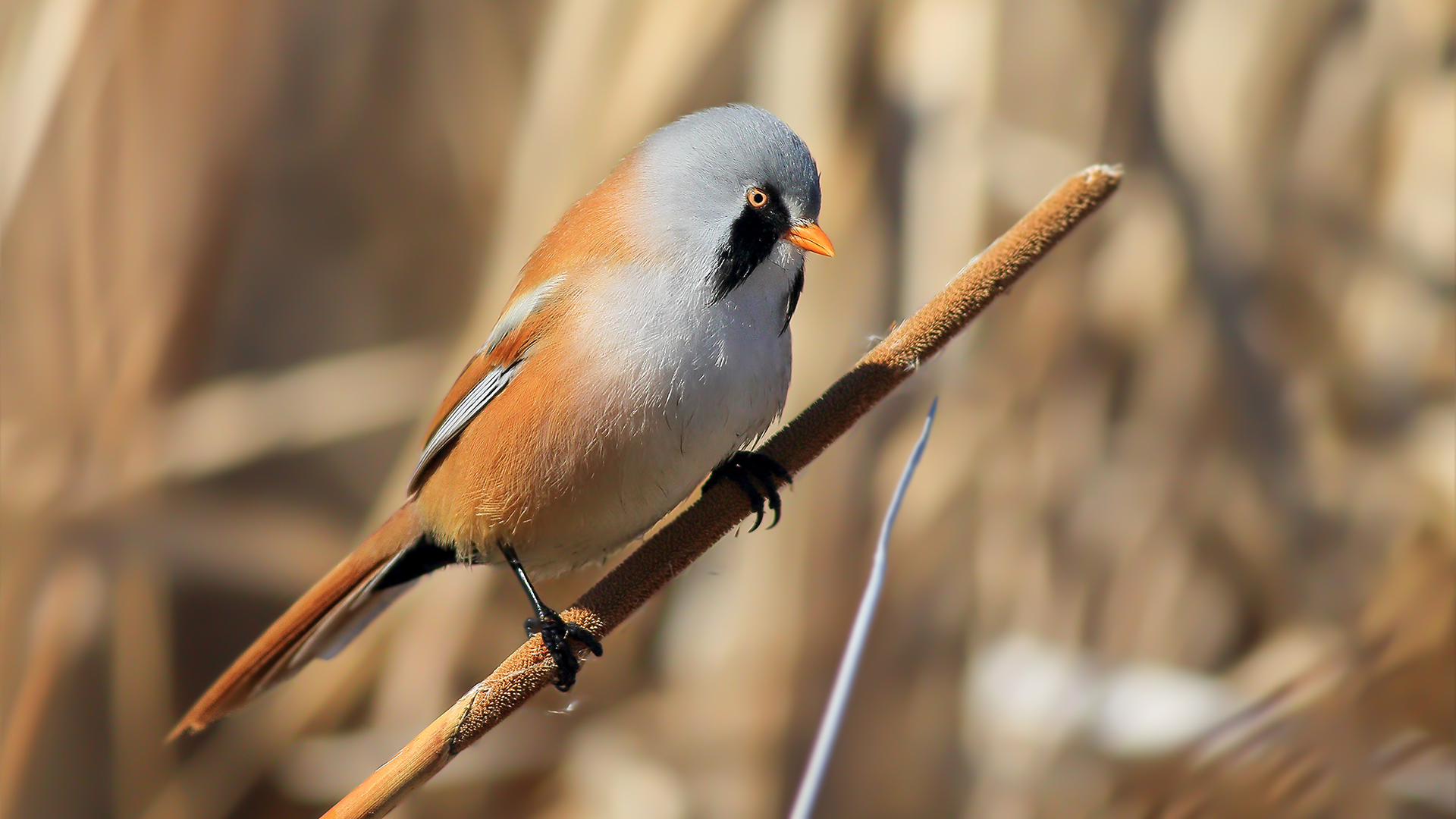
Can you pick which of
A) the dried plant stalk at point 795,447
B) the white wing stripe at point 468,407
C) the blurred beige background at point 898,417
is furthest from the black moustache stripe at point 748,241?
the blurred beige background at point 898,417

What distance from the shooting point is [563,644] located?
49.5 inches

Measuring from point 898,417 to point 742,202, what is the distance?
2.49 ft

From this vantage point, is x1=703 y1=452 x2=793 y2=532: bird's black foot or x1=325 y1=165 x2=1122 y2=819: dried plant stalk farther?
x1=703 y1=452 x2=793 y2=532: bird's black foot

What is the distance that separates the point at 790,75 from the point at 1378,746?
145 cm

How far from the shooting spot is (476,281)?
80.6 inches

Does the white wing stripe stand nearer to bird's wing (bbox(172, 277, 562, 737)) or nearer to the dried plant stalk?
bird's wing (bbox(172, 277, 562, 737))

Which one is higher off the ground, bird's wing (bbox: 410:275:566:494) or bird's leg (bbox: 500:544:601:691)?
bird's wing (bbox: 410:275:566:494)

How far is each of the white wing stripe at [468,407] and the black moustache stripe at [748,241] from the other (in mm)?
365

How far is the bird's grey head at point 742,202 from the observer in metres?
1.26

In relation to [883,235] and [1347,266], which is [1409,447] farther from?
[883,235]

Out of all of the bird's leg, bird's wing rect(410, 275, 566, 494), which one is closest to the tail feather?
bird's wing rect(410, 275, 566, 494)

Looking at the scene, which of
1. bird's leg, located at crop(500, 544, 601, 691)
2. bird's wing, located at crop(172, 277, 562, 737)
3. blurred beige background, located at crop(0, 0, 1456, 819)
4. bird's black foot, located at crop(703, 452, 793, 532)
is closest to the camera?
bird's leg, located at crop(500, 544, 601, 691)

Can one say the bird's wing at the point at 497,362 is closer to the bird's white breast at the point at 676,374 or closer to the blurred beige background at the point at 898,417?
the bird's white breast at the point at 676,374

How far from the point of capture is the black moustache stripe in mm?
1257
